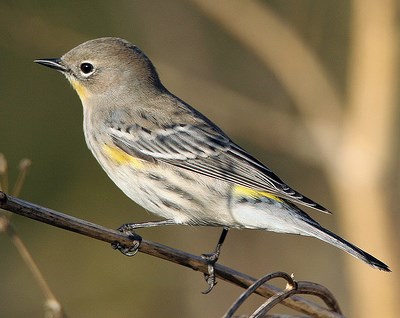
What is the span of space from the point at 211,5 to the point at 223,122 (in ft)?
4.14

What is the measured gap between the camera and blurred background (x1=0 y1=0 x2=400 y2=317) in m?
7.32

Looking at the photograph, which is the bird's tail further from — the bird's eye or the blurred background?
the blurred background

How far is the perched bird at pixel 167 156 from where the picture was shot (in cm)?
504

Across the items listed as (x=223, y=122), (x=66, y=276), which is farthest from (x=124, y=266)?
(x=223, y=122)

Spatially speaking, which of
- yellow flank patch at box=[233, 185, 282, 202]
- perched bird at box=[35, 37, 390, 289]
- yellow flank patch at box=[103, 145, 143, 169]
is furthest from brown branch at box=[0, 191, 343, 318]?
yellow flank patch at box=[103, 145, 143, 169]

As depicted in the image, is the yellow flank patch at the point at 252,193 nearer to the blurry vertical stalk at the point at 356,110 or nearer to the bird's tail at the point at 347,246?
the bird's tail at the point at 347,246

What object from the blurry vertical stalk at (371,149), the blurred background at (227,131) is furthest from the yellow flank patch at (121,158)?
the blurry vertical stalk at (371,149)

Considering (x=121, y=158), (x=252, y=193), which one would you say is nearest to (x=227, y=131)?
(x=121, y=158)

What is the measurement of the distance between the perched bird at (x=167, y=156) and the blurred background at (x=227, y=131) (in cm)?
132

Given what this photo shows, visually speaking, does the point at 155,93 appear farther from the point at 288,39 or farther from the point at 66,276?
the point at 66,276

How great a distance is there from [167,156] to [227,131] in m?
2.46

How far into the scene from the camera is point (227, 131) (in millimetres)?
7910

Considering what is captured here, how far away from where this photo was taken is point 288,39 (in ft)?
24.8

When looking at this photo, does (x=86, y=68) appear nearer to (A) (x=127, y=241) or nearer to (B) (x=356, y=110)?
(B) (x=356, y=110)
